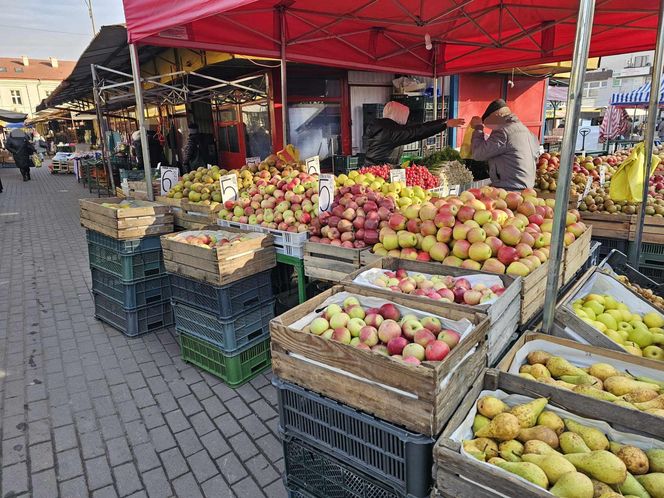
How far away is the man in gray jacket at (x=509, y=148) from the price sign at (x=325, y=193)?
2097 millimetres

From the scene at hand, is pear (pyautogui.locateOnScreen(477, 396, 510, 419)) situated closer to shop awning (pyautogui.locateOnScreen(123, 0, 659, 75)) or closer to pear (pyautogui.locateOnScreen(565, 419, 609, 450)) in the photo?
pear (pyautogui.locateOnScreen(565, 419, 609, 450))

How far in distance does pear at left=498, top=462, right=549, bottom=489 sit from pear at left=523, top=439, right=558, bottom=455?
12cm

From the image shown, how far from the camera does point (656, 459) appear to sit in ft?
4.79

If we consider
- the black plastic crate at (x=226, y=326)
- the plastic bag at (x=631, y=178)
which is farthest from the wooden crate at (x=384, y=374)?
the plastic bag at (x=631, y=178)

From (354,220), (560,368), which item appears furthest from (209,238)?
(560,368)

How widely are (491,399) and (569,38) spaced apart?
22.5 ft

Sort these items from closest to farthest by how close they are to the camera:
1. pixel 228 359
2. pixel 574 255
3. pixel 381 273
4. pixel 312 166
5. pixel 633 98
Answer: pixel 381 273 < pixel 574 255 < pixel 228 359 < pixel 312 166 < pixel 633 98

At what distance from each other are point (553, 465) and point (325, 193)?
9.29ft

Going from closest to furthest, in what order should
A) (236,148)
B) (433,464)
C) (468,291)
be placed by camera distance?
(433,464) → (468,291) → (236,148)

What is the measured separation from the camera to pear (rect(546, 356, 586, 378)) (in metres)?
2.03

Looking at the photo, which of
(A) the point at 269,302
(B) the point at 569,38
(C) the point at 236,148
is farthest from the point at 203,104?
(A) the point at 269,302

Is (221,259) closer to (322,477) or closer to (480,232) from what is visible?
(322,477)

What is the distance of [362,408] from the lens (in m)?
1.74

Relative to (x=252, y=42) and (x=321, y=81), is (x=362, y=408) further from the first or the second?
(x=321, y=81)
